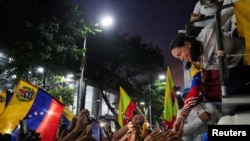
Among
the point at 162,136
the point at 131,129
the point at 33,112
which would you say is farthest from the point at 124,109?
the point at 162,136

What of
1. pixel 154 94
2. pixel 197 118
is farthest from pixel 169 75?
pixel 154 94

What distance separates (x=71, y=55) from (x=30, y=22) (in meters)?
2.47

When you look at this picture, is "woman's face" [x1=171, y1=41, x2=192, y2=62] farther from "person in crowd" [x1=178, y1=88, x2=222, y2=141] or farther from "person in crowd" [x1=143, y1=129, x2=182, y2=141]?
"person in crowd" [x1=143, y1=129, x2=182, y2=141]

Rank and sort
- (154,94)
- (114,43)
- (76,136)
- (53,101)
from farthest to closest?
(154,94), (114,43), (53,101), (76,136)

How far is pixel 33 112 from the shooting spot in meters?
7.91

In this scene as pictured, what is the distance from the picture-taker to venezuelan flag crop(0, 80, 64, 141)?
725 cm

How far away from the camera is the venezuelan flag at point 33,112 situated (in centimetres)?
725

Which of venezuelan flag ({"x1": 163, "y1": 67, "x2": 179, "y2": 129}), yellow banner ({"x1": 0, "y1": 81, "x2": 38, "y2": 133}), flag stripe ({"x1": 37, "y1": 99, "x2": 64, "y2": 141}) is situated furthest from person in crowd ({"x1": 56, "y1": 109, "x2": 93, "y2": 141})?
venezuelan flag ({"x1": 163, "y1": 67, "x2": 179, "y2": 129})

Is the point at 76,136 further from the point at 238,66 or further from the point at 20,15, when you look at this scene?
the point at 20,15

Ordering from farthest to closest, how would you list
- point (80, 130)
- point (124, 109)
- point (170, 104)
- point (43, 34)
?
point (43, 34), point (124, 109), point (170, 104), point (80, 130)

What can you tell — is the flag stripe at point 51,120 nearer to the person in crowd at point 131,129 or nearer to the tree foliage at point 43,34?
the person in crowd at point 131,129

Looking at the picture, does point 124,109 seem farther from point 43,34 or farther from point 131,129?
point 131,129

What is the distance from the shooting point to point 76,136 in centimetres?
475

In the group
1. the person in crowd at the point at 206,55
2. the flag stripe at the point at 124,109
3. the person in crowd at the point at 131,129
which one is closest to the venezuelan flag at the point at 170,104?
the flag stripe at the point at 124,109
